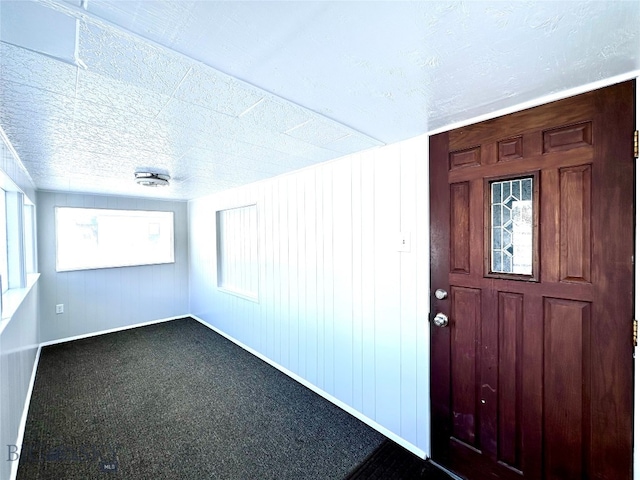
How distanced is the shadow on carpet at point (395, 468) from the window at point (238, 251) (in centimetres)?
204

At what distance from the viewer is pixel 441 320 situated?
170 cm

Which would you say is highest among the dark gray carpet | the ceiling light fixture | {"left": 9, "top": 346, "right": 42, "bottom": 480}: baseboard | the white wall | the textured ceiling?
the textured ceiling

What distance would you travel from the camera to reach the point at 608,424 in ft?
4.02

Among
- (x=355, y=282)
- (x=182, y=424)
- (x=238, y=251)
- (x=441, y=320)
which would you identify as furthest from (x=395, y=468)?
(x=238, y=251)

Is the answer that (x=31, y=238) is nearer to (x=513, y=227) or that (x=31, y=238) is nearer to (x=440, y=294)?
(x=440, y=294)

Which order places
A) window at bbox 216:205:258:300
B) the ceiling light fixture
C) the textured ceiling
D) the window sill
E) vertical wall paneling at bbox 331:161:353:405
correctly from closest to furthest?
the textured ceiling, the window sill, vertical wall paneling at bbox 331:161:353:405, the ceiling light fixture, window at bbox 216:205:258:300

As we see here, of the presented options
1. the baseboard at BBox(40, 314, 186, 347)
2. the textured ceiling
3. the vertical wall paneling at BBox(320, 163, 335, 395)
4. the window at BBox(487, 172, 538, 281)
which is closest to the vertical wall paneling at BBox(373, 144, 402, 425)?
the textured ceiling

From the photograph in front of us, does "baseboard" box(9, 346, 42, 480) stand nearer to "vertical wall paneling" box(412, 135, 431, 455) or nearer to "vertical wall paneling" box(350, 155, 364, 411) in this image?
"vertical wall paneling" box(350, 155, 364, 411)

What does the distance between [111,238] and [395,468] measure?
15.4 ft

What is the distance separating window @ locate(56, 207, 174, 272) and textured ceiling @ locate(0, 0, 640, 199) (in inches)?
106

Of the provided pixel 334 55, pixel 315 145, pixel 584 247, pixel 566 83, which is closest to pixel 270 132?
pixel 315 145

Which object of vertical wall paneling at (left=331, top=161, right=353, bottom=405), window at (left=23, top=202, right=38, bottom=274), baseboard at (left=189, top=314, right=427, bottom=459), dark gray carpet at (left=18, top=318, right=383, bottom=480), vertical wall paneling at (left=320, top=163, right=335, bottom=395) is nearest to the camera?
dark gray carpet at (left=18, top=318, right=383, bottom=480)

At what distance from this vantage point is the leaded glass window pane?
142 centimetres

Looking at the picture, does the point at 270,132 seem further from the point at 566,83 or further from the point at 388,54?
the point at 566,83
